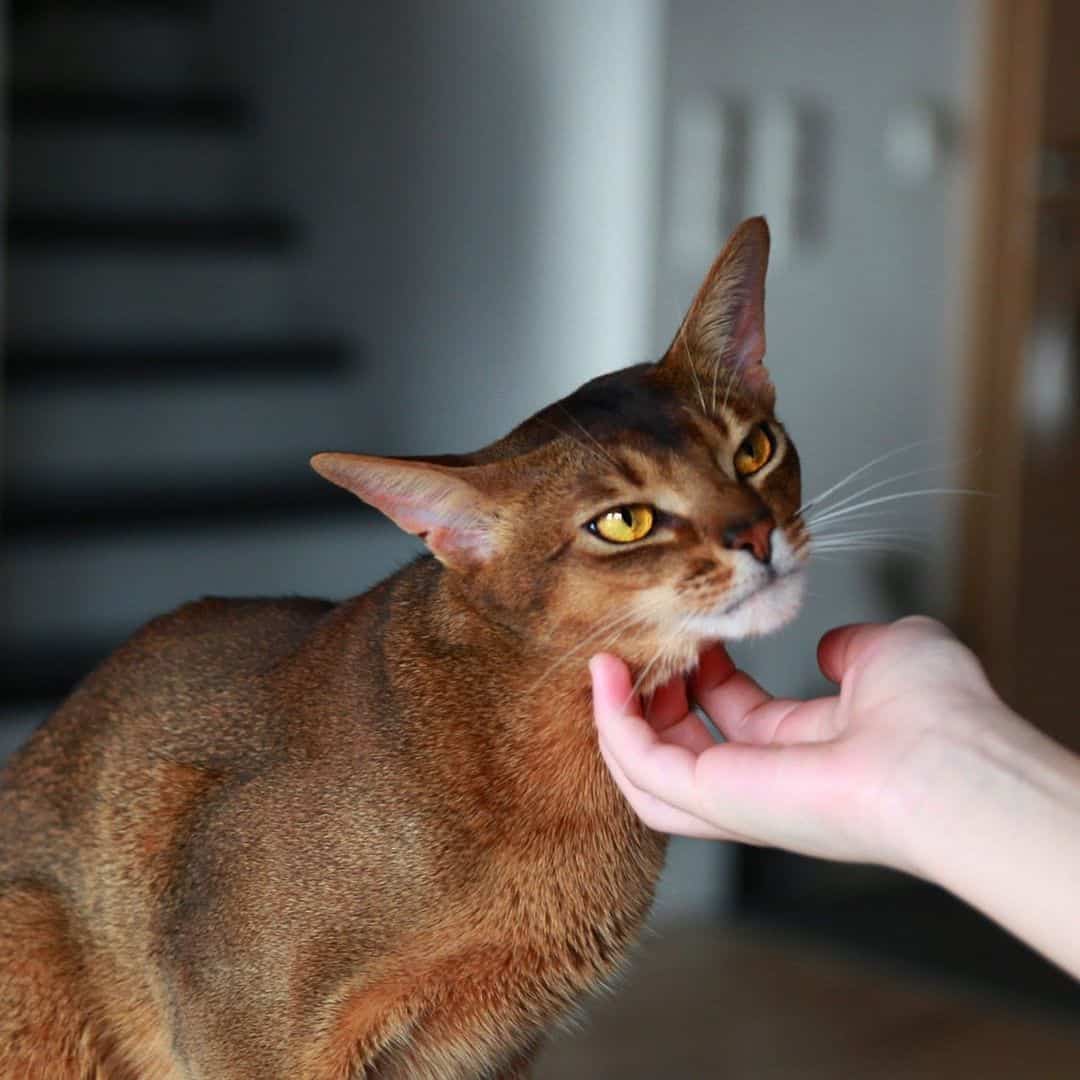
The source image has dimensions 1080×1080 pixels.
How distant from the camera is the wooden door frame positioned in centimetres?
436

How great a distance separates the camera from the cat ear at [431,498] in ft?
4.10

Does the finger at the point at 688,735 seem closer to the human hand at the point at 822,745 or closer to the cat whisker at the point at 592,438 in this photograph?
the human hand at the point at 822,745

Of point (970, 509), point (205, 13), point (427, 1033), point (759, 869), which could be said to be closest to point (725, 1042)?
point (759, 869)

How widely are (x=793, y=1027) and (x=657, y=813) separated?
8.82ft

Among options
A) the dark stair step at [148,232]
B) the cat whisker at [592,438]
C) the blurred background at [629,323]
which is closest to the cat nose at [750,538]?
the cat whisker at [592,438]

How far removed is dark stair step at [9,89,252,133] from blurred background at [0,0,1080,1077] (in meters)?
0.01

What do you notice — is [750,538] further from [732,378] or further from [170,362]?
[170,362]

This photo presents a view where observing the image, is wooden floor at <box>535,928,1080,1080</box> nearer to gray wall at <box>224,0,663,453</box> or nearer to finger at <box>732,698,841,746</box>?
gray wall at <box>224,0,663,453</box>

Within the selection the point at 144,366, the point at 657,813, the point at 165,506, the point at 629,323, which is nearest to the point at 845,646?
the point at 657,813

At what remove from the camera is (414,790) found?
1266mm

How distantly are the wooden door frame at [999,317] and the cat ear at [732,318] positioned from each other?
9.87 feet

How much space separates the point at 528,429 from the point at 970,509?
10.9 ft

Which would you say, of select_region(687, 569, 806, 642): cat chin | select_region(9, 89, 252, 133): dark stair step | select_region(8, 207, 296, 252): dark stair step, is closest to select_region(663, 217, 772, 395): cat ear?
select_region(687, 569, 806, 642): cat chin

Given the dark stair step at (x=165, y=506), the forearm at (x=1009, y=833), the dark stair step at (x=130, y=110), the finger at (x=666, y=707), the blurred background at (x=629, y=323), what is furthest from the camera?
the dark stair step at (x=130, y=110)
